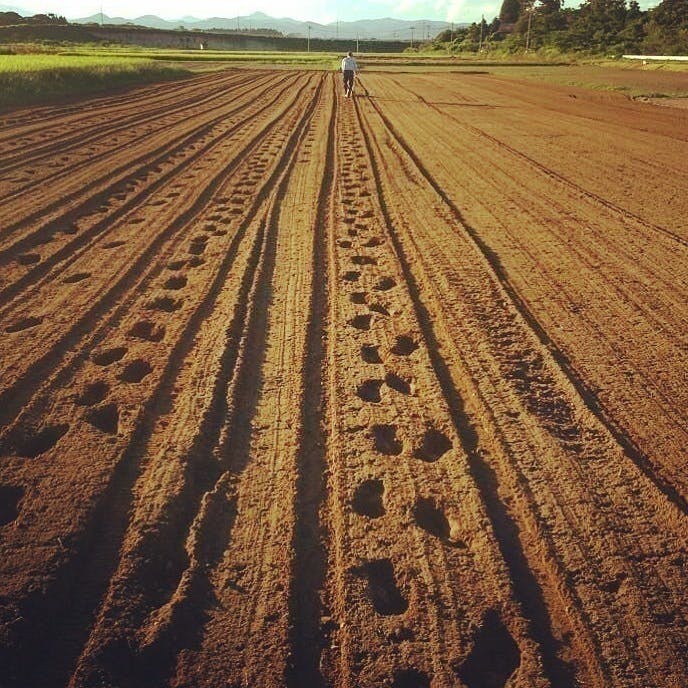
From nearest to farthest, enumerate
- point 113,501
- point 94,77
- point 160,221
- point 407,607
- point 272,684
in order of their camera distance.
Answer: point 272,684, point 407,607, point 113,501, point 160,221, point 94,77

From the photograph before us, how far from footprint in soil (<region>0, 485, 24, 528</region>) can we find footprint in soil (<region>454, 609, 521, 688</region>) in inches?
83.1

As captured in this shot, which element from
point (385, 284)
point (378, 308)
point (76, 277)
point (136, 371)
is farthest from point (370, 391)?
point (76, 277)

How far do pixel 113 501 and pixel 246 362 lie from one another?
140 centimetres

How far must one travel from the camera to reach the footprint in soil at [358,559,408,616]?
7.89ft

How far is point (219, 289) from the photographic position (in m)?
5.16

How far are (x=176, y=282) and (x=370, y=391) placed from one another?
241 centimetres

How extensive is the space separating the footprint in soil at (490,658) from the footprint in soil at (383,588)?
31 centimetres

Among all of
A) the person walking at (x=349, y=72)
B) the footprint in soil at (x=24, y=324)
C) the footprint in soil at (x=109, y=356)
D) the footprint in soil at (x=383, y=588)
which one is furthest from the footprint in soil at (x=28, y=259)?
the person walking at (x=349, y=72)

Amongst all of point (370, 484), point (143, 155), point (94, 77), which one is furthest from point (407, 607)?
point (94, 77)

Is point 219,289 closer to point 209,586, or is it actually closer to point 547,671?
point 209,586

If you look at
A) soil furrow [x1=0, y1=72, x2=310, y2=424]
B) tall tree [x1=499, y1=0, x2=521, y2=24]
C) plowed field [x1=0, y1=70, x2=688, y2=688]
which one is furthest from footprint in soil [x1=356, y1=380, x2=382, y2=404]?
tall tree [x1=499, y1=0, x2=521, y2=24]

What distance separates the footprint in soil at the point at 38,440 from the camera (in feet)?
10.7

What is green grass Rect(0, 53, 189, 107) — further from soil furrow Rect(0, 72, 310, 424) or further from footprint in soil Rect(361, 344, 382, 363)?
footprint in soil Rect(361, 344, 382, 363)

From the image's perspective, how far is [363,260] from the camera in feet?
19.2
